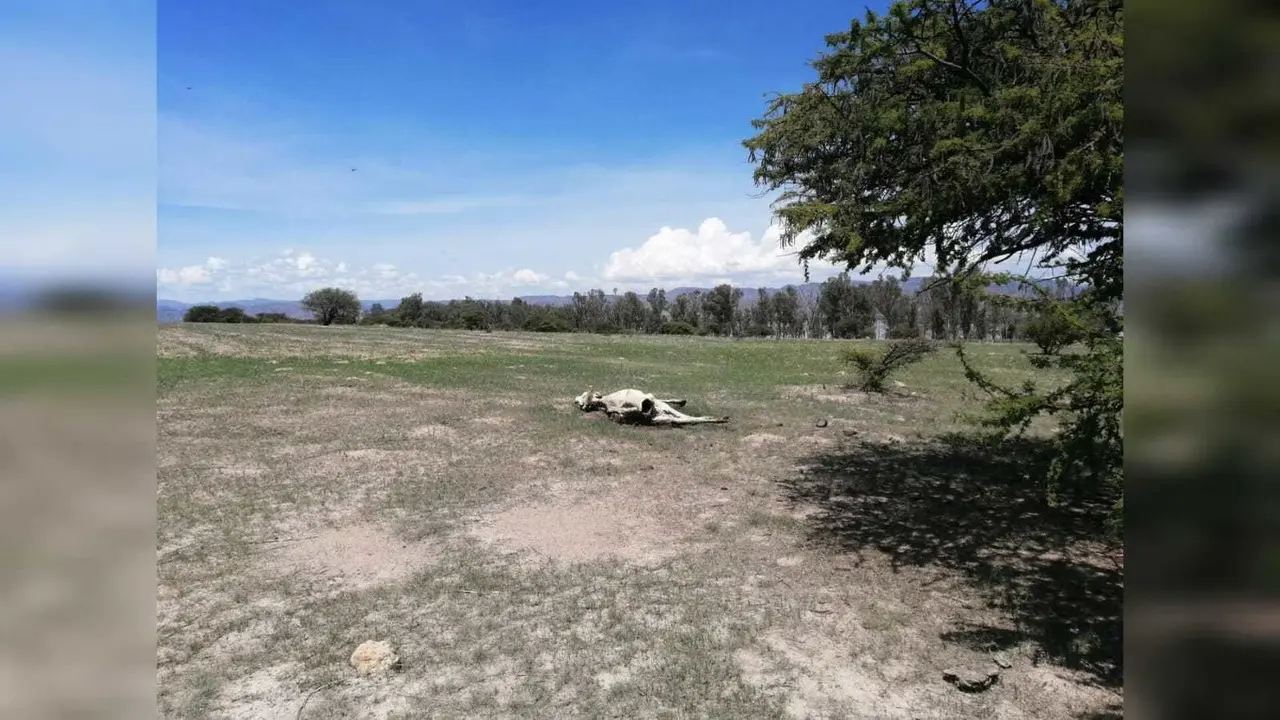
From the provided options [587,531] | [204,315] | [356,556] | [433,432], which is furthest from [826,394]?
[204,315]

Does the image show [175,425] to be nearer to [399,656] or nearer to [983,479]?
[399,656]

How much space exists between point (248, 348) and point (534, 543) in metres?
25.6

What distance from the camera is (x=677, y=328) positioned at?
8912 centimetres

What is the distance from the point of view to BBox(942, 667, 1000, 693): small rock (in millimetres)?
4602

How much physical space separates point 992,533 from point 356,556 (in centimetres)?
666

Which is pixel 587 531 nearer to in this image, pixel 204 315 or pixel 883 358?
pixel 883 358

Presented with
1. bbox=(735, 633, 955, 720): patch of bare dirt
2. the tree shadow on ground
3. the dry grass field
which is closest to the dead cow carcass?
the dry grass field

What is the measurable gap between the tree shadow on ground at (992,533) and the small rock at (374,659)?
13.1 ft

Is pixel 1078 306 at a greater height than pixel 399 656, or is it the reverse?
pixel 1078 306

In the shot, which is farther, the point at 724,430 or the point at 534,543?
the point at 724,430
